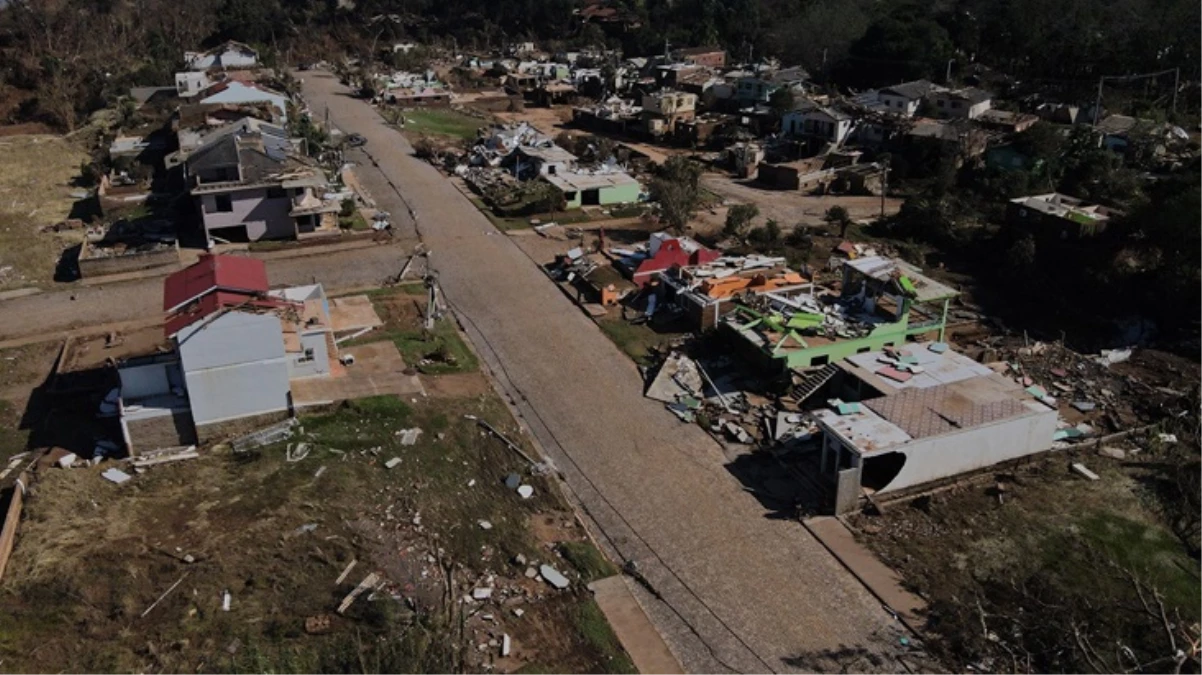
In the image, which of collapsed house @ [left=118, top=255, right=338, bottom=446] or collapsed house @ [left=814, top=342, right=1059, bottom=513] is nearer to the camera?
collapsed house @ [left=814, top=342, right=1059, bottom=513]

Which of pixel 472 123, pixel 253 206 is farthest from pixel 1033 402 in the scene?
pixel 472 123

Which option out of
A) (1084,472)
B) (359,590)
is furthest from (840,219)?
(359,590)

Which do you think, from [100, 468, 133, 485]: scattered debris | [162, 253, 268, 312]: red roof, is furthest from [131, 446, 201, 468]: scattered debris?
[162, 253, 268, 312]: red roof

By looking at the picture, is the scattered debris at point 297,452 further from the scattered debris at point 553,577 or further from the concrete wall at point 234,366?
the scattered debris at point 553,577

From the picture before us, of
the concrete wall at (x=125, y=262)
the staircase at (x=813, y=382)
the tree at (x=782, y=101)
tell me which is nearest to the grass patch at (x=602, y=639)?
the staircase at (x=813, y=382)

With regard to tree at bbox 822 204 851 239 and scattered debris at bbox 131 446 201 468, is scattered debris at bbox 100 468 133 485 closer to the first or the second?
scattered debris at bbox 131 446 201 468

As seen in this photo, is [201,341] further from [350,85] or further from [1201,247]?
[350,85]

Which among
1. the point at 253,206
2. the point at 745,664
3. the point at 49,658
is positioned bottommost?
the point at 745,664
